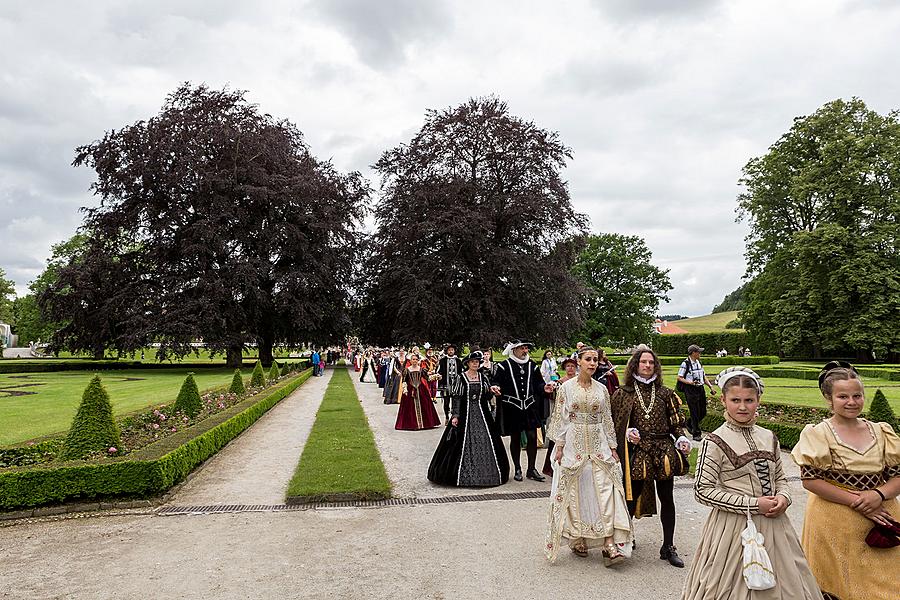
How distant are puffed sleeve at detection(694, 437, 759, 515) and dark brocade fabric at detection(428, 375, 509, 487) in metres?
4.96

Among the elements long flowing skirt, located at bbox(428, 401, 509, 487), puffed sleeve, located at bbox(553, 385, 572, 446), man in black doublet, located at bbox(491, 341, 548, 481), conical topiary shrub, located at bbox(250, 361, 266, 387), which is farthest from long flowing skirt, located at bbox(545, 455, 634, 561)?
conical topiary shrub, located at bbox(250, 361, 266, 387)

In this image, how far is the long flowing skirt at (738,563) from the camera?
3402mm

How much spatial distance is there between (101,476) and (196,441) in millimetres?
2220

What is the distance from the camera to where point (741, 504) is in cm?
361

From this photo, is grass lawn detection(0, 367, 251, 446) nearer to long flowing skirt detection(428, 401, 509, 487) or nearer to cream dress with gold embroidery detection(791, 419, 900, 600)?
long flowing skirt detection(428, 401, 509, 487)

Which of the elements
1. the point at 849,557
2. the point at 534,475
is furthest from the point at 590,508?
the point at 534,475

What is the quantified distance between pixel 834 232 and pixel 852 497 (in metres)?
36.2

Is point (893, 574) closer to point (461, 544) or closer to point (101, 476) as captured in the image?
point (461, 544)

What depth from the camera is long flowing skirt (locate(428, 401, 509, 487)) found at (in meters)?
8.55

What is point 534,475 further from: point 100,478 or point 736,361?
point 736,361

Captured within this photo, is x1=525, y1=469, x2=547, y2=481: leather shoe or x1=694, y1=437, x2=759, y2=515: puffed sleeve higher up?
x1=694, y1=437, x2=759, y2=515: puffed sleeve

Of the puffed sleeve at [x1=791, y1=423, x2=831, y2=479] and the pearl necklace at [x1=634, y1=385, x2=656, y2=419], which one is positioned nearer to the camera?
the puffed sleeve at [x1=791, y1=423, x2=831, y2=479]

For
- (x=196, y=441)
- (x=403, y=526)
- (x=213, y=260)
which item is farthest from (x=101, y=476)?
(x=213, y=260)

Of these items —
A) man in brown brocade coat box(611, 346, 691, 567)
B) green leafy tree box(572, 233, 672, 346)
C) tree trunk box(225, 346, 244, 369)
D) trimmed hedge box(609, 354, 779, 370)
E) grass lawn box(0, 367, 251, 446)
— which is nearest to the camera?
man in brown brocade coat box(611, 346, 691, 567)
